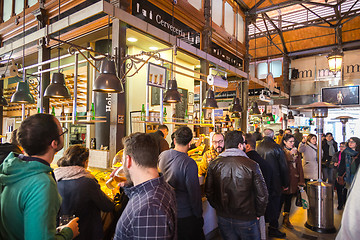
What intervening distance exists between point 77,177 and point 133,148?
44.5 inches

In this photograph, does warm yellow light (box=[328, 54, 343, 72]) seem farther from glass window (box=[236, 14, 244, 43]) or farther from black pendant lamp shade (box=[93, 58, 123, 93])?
black pendant lamp shade (box=[93, 58, 123, 93])

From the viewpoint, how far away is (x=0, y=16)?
8.34 metres

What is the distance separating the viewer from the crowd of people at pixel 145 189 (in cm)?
124

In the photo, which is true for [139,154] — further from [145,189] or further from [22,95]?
[22,95]

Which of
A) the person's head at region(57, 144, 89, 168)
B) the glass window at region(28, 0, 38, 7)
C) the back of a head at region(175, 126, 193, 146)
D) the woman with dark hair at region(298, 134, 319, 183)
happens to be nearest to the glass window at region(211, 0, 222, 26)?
the woman with dark hair at region(298, 134, 319, 183)

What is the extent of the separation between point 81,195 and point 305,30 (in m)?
14.4

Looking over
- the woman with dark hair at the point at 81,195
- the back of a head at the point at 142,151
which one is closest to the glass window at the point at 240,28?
the woman with dark hair at the point at 81,195

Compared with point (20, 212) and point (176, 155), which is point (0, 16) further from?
point (20, 212)

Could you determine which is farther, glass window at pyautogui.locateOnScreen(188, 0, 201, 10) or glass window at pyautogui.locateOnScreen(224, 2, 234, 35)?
glass window at pyautogui.locateOnScreen(224, 2, 234, 35)

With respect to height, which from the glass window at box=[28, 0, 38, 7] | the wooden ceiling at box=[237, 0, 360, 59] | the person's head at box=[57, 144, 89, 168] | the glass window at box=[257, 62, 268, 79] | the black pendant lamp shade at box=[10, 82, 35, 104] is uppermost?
the wooden ceiling at box=[237, 0, 360, 59]

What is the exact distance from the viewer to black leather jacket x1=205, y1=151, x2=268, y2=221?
262cm

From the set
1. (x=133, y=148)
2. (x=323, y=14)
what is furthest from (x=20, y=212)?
(x=323, y=14)

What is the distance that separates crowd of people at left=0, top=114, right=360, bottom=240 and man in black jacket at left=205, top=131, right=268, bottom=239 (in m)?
0.01

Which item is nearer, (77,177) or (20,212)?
(20,212)
